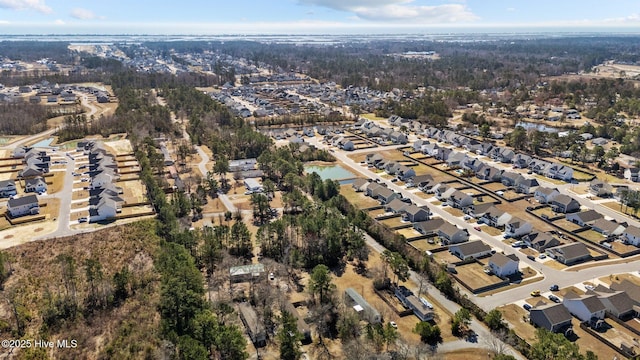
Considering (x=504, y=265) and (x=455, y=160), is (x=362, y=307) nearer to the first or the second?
(x=504, y=265)

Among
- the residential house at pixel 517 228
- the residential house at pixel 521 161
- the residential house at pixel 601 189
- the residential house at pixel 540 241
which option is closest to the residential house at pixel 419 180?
the residential house at pixel 517 228

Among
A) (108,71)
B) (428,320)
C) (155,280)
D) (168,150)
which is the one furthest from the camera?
(108,71)

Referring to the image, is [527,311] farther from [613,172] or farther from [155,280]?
[613,172]

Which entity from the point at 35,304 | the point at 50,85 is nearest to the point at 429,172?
the point at 35,304

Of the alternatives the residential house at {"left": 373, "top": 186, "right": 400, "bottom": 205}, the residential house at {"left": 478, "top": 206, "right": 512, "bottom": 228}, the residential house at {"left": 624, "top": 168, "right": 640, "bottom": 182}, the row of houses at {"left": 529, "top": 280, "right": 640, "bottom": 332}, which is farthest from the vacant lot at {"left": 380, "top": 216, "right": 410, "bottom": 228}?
the residential house at {"left": 624, "top": 168, "right": 640, "bottom": 182}

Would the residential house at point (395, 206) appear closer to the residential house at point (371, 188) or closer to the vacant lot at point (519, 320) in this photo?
the residential house at point (371, 188)

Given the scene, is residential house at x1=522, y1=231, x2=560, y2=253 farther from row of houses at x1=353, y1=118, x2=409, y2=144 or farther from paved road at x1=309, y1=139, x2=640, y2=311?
row of houses at x1=353, y1=118, x2=409, y2=144
